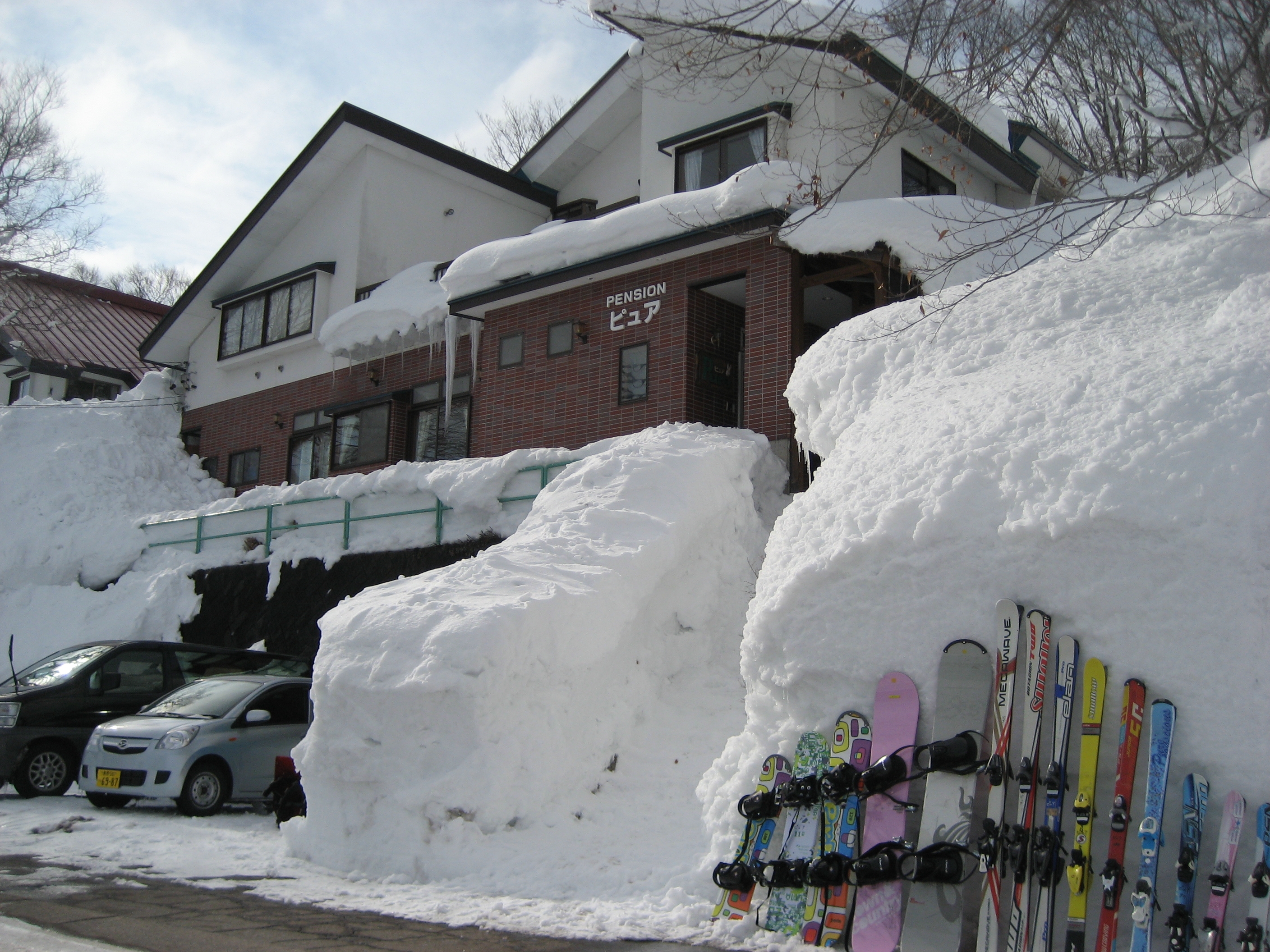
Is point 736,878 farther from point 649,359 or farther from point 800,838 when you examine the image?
point 649,359

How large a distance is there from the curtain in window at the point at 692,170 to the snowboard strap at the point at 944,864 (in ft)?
40.1

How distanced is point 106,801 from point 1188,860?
8597 mm

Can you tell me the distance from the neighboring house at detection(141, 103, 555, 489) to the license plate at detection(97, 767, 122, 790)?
9175mm

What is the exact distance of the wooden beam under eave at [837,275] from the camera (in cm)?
1166

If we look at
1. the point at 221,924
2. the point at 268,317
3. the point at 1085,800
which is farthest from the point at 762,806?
the point at 268,317

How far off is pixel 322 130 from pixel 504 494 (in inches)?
406

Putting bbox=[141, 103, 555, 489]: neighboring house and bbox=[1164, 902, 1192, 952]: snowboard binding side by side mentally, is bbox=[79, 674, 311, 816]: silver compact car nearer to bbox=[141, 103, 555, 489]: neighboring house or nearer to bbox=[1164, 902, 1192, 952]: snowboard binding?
bbox=[1164, 902, 1192, 952]: snowboard binding

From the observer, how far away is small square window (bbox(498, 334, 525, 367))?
49.9ft

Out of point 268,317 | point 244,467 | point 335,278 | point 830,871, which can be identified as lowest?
point 830,871

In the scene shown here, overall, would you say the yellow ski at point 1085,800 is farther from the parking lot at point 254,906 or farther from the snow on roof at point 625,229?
the snow on roof at point 625,229

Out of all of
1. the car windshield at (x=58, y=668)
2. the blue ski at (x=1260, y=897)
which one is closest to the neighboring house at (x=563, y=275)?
the car windshield at (x=58, y=668)

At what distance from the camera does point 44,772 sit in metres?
9.34

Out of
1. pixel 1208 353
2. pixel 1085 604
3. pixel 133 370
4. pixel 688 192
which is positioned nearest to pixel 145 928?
pixel 1085 604

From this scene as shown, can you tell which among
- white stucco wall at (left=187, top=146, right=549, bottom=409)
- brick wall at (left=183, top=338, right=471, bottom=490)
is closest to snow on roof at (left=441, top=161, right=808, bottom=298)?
brick wall at (left=183, top=338, right=471, bottom=490)
